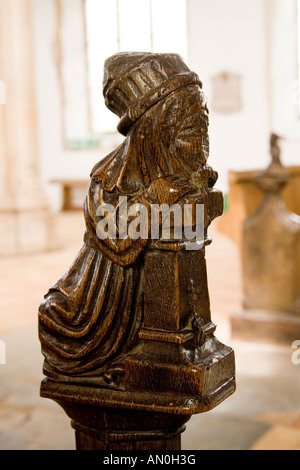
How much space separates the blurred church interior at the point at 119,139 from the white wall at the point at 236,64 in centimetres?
2

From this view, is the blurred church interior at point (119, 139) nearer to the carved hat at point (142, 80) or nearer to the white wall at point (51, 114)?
the white wall at point (51, 114)

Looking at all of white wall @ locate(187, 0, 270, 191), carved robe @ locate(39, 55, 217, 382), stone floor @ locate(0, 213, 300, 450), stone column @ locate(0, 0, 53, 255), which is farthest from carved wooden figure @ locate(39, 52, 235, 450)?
white wall @ locate(187, 0, 270, 191)

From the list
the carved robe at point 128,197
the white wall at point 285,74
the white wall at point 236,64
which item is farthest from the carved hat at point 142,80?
the white wall at point 236,64

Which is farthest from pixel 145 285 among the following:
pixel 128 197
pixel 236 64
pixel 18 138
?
pixel 236 64

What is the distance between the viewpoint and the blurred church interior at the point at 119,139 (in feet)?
8.79

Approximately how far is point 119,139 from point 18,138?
533 cm

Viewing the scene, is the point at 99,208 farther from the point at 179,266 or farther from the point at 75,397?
the point at 75,397

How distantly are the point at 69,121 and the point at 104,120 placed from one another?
2.61 feet

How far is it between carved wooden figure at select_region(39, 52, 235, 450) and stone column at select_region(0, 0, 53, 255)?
21.5 ft

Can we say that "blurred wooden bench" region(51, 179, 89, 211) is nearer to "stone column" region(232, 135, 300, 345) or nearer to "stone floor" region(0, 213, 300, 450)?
"stone floor" region(0, 213, 300, 450)

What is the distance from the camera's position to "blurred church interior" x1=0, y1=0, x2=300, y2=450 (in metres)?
2.68

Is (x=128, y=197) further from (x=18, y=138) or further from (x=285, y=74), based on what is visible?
(x=285, y=74)
